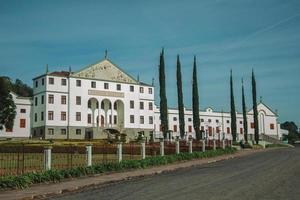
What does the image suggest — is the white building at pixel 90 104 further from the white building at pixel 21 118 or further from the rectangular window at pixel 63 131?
the white building at pixel 21 118

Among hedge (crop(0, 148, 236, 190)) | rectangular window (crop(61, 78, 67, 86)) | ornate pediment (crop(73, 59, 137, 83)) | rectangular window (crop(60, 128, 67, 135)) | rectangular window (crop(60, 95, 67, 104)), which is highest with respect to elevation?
ornate pediment (crop(73, 59, 137, 83))

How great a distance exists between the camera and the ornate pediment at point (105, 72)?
6920 cm

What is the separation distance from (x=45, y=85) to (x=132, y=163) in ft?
149

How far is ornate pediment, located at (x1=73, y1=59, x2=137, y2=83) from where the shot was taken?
2724 inches

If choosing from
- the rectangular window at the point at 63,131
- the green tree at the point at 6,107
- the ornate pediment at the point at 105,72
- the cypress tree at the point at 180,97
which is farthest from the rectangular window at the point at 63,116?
the cypress tree at the point at 180,97

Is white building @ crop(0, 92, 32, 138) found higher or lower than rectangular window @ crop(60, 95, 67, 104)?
lower

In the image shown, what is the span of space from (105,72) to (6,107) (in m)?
16.8

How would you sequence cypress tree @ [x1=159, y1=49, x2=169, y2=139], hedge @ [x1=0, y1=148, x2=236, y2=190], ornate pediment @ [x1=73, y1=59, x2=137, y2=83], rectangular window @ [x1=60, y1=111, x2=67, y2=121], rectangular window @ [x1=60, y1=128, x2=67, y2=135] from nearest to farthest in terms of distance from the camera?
hedge @ [x1=0, y1=148, x2=236, y2=190] → cypress tree @ [x1=159, y1=49, x2=169, y2=139] → rectangular window @ [x1=60, y1=128, x2=67, y2=135] → rectangular window @ [x1=60, y1=111, x2=67, y2=121] → ornate pediment @ [x1=73, y1=59, x2=137, y2=83]

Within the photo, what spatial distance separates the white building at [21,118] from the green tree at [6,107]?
4.01 m

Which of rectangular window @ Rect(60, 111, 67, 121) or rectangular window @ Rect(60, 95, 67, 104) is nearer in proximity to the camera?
rectangular window @ Rect(60, 111, 67, 121)

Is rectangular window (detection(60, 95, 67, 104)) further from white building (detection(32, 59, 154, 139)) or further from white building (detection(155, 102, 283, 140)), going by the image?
white building (detection(155, 102, 283, 140))

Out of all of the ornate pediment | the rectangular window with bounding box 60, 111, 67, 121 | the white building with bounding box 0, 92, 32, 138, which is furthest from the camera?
the ornate pediment

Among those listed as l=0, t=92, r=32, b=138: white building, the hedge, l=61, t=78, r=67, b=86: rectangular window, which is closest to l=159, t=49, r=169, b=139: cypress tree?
l=61, t=78, r=67, b=86: rectangular window

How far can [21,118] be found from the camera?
68.6m
